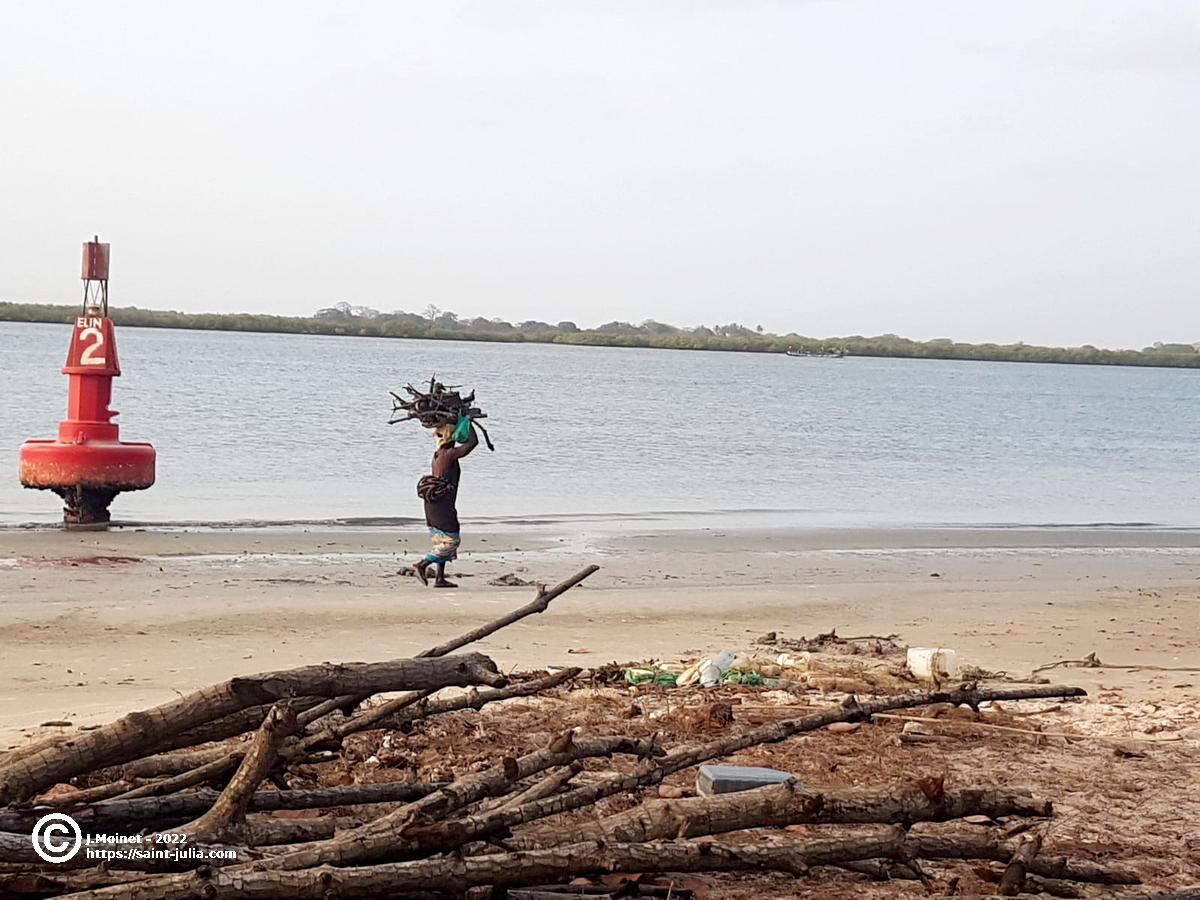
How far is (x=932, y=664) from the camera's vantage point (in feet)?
23.8

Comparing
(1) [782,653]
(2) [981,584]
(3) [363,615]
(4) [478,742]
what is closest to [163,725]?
(4) [478,742]

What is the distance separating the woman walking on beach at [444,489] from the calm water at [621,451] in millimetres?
7682

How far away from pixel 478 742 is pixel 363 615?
15.8 ft

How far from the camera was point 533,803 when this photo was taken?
3.56 m

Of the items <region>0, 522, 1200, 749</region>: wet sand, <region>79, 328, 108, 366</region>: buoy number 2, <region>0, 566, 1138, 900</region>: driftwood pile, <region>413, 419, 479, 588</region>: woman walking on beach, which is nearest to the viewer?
<region>0, 566, 1138, 900</region>: driftwood pile

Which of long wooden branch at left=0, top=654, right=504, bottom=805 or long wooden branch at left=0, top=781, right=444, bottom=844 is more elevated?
long wooden branch at left=0, top=654, right=504, bottom=805

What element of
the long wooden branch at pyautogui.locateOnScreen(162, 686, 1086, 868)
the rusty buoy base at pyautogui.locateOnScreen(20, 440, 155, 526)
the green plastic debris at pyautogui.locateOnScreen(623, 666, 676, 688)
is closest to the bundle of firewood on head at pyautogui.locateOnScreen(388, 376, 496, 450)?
the green plastic debris at pyautogui.locateOnScreen(623, 666, 676, 688)

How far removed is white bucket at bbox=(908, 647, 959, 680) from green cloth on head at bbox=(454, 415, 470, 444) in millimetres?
4902

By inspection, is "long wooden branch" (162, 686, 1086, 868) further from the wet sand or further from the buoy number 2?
the buoy number 2

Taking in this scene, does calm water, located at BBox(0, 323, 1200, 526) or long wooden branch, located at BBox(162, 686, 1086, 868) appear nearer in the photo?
long wooden branch, located at BBox(162, 686, 1086, 868)

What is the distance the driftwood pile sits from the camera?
3.22 meters

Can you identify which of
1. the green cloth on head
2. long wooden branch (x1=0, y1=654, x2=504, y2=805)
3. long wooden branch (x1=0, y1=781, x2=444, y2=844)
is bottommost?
long wooden branch (x1=0, y1=781, x2=444, y2=844)

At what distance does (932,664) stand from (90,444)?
10.2m

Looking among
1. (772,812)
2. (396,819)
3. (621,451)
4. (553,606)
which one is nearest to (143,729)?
(396,819)
